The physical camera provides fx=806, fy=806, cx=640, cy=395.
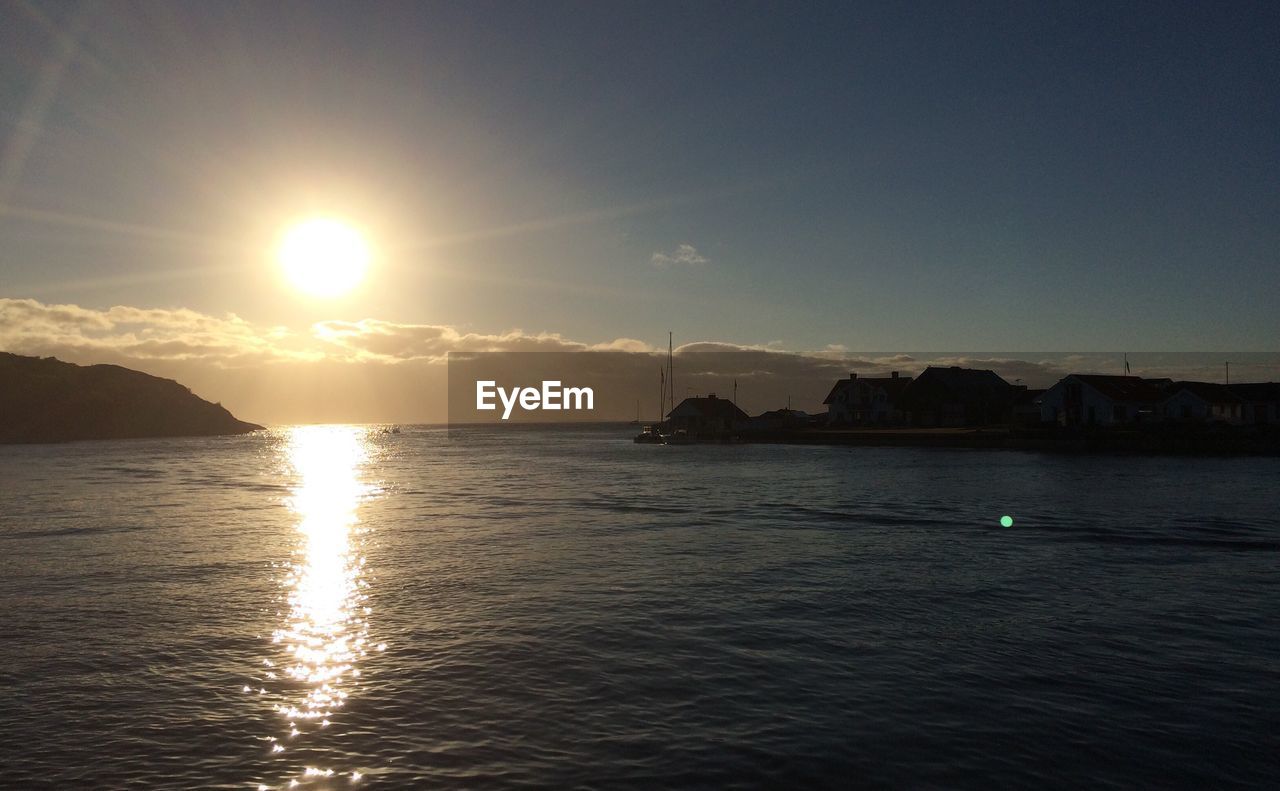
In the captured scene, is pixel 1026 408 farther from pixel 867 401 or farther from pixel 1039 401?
pixel 867 401

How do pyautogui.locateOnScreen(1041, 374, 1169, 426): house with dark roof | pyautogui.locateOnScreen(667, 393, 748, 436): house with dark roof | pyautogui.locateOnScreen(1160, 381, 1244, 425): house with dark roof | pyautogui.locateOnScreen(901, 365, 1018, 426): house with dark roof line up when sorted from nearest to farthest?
pyautogui.locateOnScreen(1160, 381, 1244, 425): house with dark roof
pyautogui.locateOnScreen(1041, 374, 1169, 426): house with dark roof
pyautogui.locateOnScreen(901, 365, 1018, 426): house with dark roof
pyautogui.locateOnScreen(667, 393, 748, 436): house with dark roof

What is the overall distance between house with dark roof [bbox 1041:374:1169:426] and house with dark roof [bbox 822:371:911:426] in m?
29.4

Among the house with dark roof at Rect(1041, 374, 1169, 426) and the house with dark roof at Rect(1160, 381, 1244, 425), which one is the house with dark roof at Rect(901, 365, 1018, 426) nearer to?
the house with dark roof at Rect(1041, 374, 1169, 426)

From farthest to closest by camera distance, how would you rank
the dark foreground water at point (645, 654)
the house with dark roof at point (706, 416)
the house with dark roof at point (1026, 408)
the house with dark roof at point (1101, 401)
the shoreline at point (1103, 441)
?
→ 1. the house with dark roof at point (706, 416)
2. the house with dark roof at point (1026, 408)
3. the house with dark roof at point (1101, 401)
4. the shoreline at point (1103, 441)
5. the dark foreground water at point (645, 654)

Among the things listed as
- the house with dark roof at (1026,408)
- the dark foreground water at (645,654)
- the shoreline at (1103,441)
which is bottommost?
the dark foreground water at (645,654)

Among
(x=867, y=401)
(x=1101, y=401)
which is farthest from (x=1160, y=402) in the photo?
(x=867, y=401)

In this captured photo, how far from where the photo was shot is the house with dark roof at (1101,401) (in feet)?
327

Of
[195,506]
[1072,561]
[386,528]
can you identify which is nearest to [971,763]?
[1072,561]

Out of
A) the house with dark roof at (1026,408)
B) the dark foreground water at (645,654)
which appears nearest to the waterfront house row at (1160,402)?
the house with dark roof at (1026,408)

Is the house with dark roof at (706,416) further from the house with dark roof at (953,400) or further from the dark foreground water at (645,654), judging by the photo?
the dark foreground water at (645,654)

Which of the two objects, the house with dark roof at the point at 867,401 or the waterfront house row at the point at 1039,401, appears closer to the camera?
the waterfront house row at the point at 1039,401

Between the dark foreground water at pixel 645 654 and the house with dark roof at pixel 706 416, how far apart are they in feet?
A: 378

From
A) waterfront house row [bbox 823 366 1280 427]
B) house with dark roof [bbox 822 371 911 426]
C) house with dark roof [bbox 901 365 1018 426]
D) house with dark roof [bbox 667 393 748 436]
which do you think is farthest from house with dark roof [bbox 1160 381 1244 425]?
house with dark roof [bbox 667 393 748 436]

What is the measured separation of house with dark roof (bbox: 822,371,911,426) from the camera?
440ft
